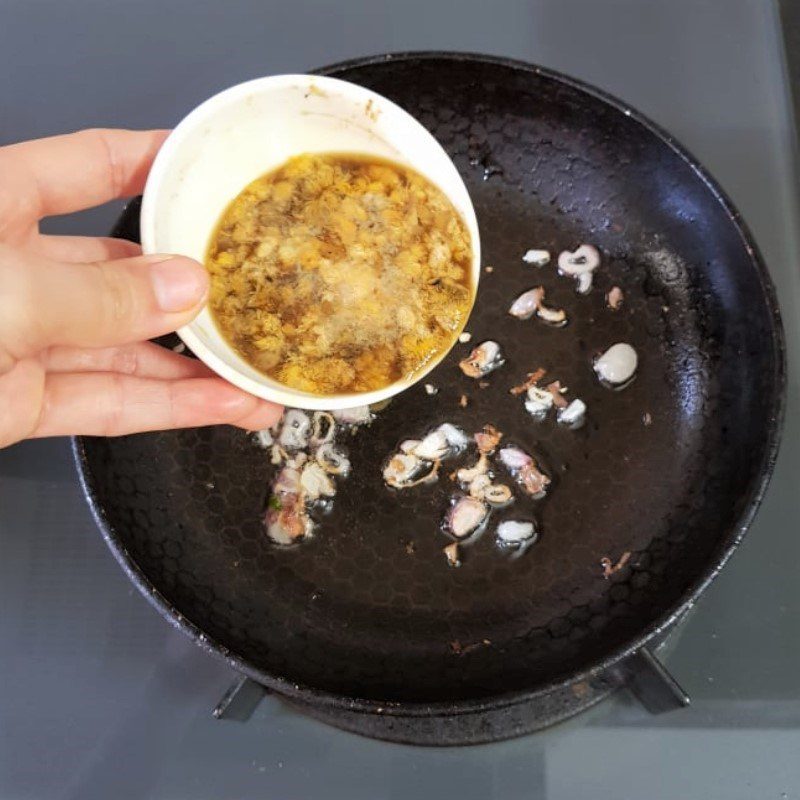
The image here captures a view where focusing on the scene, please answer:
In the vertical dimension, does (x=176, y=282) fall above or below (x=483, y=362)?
above

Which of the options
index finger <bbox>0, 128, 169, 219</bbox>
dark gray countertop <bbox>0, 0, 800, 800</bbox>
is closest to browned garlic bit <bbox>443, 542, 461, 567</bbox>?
dark gray countertop <bbox>0, 0, 800, 800</bbox>

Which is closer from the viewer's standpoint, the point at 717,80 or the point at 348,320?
the point at 348,320

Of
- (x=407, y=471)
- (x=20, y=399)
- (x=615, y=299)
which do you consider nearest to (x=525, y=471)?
(x=407, y=471)

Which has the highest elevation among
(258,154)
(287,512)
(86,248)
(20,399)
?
(258,154)

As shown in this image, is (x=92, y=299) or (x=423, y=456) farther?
(x=423, y=456)

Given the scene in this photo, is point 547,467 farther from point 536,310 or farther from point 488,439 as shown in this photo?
point 536,310

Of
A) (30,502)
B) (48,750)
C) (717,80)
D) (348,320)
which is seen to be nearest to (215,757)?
(48,750)

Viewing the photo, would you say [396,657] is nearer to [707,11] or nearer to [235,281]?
[235,281]
